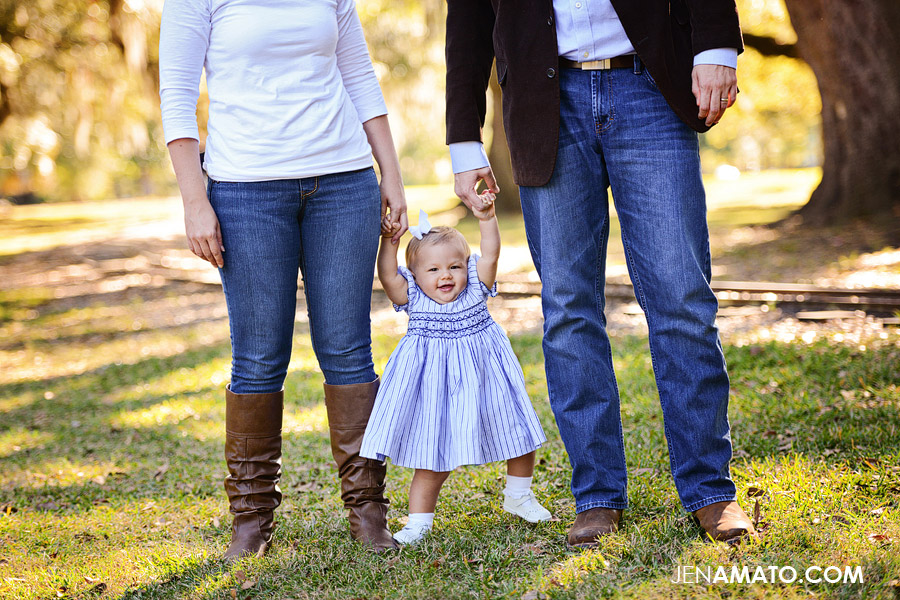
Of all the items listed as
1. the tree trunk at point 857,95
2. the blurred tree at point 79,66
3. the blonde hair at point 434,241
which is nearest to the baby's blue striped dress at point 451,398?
the blonde hair at point 434,241

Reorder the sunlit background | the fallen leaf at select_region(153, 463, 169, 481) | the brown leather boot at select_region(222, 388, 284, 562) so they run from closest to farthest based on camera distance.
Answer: the brown leather boot at select_region(222, 388, 284, 562) < the fallen leaf at select_region(153, 463, 169, 481) < the sunlit background

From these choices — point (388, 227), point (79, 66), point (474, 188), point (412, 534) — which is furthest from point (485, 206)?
point (79, 66)

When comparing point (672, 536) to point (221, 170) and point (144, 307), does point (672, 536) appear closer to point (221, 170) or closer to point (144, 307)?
point (221, 170)

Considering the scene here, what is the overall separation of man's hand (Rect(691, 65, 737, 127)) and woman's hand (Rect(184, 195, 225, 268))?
142 cm

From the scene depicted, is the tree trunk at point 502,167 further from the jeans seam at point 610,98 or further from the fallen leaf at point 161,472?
the jeans seam at point 610,98

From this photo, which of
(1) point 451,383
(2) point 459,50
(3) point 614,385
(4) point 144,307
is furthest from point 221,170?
(4) point 144,307

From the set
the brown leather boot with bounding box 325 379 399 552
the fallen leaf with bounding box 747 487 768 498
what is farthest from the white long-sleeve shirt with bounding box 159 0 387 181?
the fallen leaf with bounding box 747 487 768 498

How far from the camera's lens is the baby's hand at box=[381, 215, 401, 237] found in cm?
258

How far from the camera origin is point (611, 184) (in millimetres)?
2297

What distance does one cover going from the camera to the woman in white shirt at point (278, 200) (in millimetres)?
2254

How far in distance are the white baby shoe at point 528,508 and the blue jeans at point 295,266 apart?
650 millimetres

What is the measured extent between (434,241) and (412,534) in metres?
0.96

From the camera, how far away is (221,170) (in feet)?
7.54

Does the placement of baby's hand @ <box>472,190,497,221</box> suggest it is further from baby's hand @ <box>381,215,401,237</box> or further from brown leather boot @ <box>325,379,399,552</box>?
brown leather boot @ <box>325,379,399,552</box>
